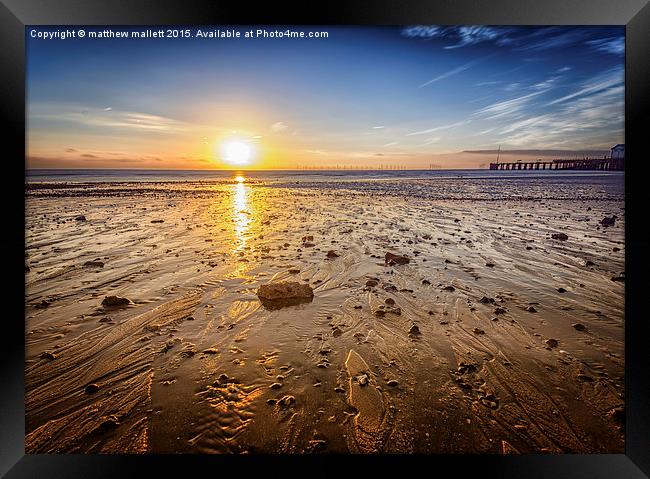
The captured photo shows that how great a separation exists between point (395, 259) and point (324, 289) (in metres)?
1.45

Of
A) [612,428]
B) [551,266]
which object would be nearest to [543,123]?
[551,266]

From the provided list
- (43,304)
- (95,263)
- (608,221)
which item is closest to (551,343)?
(43,304)

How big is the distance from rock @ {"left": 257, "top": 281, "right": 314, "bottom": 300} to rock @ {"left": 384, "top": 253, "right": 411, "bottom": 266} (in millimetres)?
1559

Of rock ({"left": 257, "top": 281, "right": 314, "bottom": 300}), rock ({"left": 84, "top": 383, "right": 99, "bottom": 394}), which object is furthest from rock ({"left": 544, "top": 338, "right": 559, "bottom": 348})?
rock ({"left": 84, "top": 383, "right": 99, "bottom": 394})

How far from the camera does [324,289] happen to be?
4164 millimetres

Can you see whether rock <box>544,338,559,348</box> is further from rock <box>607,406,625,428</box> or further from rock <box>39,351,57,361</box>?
rock <box>39,351,57,361</box>

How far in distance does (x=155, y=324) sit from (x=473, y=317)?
10.8 ft

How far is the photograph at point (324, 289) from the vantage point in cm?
243

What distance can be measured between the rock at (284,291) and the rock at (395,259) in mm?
1559

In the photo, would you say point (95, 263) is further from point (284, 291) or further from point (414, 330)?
point (414, 330)

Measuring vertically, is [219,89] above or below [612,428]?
above

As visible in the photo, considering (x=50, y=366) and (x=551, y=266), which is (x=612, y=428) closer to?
(x=551, y=266)
